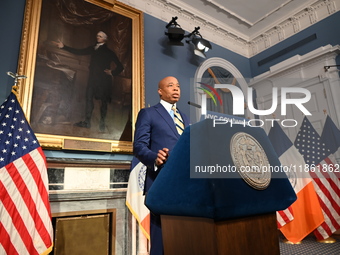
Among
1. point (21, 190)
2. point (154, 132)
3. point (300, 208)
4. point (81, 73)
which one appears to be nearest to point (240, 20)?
point (81, 73)

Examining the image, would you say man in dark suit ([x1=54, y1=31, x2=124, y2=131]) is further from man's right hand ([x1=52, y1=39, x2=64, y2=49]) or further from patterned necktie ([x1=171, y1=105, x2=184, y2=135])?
patterned necktie ([x1=171, y1=105, x2=184, y2=135])

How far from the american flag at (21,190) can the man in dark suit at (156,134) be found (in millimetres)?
1257

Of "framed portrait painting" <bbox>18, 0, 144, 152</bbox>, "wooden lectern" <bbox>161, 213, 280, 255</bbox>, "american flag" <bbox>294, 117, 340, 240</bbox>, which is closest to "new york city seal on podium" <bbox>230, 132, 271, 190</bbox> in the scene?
"wooden lectern" <bbox>161, 213, 280, 255</bbox>

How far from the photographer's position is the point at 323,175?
3379mm

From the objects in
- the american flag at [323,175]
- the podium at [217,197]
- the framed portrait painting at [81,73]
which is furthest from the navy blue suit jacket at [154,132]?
the american flag at [323,175]

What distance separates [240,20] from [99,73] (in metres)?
3.56

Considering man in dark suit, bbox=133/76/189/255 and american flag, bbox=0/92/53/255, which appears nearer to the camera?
man in dark suit, bbox=133/76/189/255

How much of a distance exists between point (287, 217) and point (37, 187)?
9.52 ft

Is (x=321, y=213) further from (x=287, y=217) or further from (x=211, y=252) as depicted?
(x=211, y=252)

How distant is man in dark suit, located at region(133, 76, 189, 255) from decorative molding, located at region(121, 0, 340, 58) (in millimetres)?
3050

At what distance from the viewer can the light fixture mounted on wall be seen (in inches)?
161

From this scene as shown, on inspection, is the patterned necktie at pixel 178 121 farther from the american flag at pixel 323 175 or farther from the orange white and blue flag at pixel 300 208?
the american flag at pixel 323 175

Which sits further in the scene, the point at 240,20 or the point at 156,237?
the point at 240,20

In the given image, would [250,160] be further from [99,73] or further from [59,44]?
[59,44]
